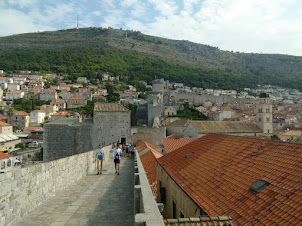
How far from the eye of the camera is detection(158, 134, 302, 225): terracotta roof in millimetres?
4527

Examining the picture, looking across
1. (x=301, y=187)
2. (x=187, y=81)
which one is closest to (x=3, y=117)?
(x=301, y=187)

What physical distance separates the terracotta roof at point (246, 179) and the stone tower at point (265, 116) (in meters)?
35.4

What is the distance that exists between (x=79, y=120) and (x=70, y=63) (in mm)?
86630

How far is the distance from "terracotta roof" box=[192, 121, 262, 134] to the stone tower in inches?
292

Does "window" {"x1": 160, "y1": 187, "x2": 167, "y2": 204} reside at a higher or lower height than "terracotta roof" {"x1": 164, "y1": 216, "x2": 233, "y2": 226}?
lower

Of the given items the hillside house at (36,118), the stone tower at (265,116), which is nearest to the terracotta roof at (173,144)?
the stone tower at (265,116)

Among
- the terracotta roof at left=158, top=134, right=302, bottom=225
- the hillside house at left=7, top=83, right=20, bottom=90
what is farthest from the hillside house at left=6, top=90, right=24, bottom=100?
the terracotta roof at left=158, top=134, right=302, bottom=225

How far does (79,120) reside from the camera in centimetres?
2441

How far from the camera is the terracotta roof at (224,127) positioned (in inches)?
1241

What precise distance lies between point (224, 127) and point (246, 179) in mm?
27748

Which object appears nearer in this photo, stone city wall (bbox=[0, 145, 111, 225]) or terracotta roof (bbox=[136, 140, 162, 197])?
stone city wall (bbox=[0, 145, 111, 225])

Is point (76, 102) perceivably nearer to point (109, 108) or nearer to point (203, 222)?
point (109, 108)

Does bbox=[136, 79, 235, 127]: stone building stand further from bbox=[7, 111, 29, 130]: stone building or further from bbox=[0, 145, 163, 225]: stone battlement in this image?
bbox=[7, 111, 29, 130]: stone building

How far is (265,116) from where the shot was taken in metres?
41.1
